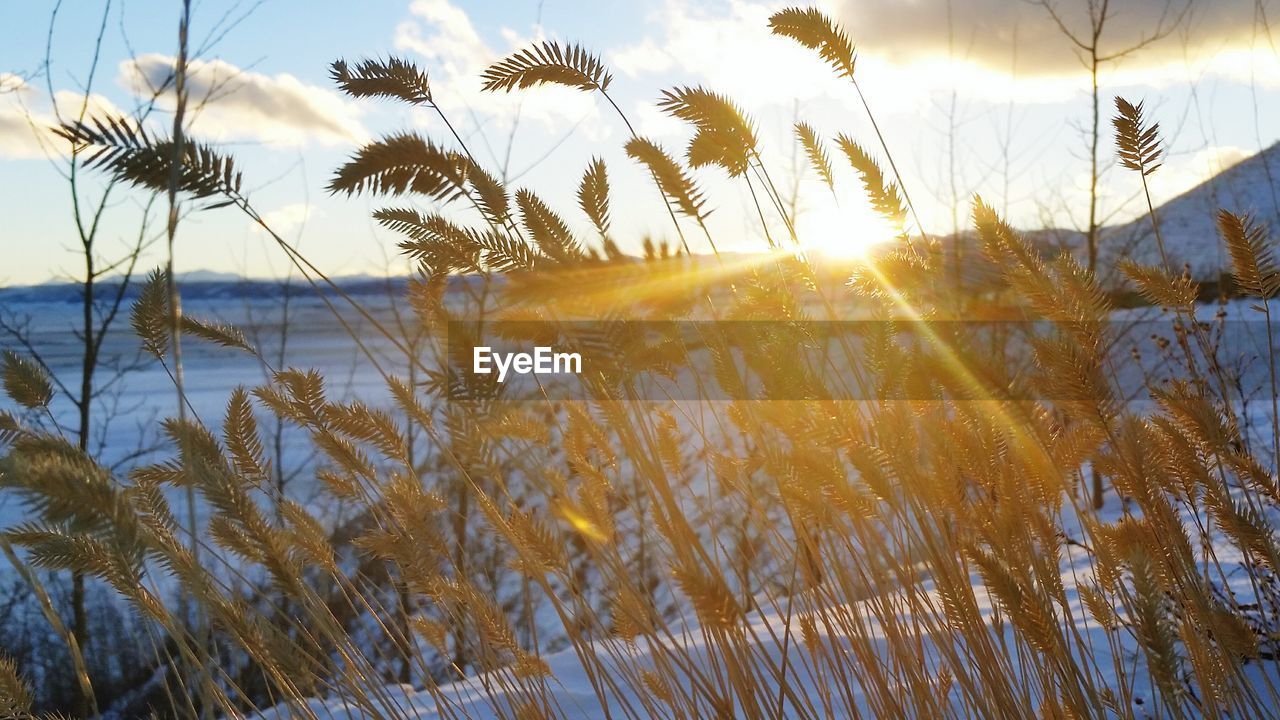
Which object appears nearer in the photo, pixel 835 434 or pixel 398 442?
pixel 835 434

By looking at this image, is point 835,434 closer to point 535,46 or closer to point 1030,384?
point 1030,384

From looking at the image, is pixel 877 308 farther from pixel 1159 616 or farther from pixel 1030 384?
pixel 1159 616

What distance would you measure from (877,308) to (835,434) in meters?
0.38

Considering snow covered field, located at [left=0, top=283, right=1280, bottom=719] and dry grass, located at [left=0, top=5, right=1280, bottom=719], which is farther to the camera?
snow covered field, located at [left=0, top=283, right=1280, bottom=719]

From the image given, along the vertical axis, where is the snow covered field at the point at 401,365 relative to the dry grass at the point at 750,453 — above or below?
below

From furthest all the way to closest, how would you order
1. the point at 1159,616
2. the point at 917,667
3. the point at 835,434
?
the point at 917,667, the point at 835,434, the point at 1159,616

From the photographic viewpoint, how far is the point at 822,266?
1640mm

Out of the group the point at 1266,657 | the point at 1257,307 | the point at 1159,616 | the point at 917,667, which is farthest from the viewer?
the point at 1266,657

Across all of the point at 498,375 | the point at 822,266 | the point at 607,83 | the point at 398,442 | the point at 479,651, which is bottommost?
the point at 479,651

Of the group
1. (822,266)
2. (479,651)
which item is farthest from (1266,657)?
(479,651)

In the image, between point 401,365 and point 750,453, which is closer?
point 750,453

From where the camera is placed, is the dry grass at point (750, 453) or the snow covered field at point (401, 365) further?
the snow covered field at point (401, 365)

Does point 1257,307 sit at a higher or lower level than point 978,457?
higher

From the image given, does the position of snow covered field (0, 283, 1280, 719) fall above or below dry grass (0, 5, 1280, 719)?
below
